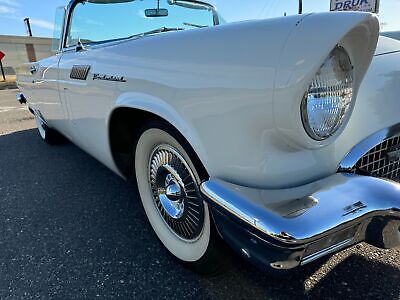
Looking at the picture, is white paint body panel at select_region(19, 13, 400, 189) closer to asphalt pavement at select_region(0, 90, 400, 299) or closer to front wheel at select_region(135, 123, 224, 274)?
front wheel at select_region(135, 123, 224, 274)

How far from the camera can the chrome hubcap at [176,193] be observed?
1575 millimetres

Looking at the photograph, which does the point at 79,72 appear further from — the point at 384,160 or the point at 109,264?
the point at 384,160

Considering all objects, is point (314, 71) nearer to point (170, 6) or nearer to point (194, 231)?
point (194, 231)

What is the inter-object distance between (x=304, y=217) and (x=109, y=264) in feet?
3.94

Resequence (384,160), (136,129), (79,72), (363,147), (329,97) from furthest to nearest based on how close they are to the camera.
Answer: (79,72) → (136,129) → (384,160) → (363,147) → (329,97)

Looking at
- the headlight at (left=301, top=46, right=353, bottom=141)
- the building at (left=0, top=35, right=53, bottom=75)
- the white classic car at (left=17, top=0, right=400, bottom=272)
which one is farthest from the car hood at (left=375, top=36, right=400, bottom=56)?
the building at (left=0, top=35, right=53, bottom=75)

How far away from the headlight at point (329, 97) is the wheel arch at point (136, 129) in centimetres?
42

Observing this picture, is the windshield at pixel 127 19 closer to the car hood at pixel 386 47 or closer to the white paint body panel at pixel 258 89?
the white paint body panel at pixel 258 89

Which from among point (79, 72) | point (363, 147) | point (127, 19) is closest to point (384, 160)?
point (363, 147)

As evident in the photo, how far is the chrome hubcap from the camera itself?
Result: 158 cm

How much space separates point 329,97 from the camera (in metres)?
1.14

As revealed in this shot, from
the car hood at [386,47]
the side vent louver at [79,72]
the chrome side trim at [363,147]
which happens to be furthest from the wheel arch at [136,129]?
the car hood at [386,47]

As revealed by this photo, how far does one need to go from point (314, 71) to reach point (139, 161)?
4.02ft

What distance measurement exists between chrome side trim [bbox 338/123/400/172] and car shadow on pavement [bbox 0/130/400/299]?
644 mm
